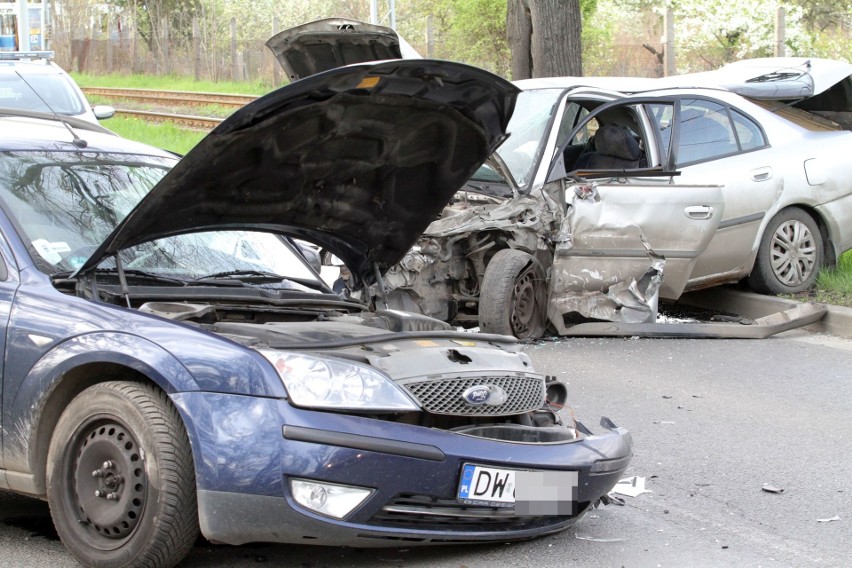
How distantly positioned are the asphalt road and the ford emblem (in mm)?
601

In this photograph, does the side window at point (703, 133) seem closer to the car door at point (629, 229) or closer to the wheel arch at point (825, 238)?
the car door at point (629, 229)

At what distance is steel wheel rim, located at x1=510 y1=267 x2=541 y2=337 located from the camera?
8469 mm

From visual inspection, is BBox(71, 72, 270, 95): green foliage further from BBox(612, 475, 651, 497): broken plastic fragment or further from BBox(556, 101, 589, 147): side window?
BBox(612, 475, 651, 497): broken plastic fragment

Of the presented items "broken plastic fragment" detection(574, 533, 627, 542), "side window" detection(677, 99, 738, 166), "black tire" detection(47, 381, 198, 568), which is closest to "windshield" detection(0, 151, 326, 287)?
"black tire" detection(47, 381, 198, 568)

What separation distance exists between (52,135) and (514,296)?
13.5 feet

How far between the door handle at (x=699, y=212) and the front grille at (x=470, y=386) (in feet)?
14.3

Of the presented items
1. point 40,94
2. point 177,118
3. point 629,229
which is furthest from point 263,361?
point 177,118

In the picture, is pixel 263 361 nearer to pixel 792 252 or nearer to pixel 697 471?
pixel 697 471

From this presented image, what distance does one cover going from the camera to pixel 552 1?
12.8 m

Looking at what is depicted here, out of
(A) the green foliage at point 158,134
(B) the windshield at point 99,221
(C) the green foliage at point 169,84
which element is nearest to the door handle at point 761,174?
(B) the windshield at point 99,221

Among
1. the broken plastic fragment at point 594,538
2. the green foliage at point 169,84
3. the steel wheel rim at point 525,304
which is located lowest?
the broken plastic fragment at point 594,538

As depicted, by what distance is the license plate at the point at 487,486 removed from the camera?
384cm

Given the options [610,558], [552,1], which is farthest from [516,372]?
[552,1]

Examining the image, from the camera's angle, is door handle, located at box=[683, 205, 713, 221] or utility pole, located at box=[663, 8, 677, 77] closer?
door handle, located at box=[683, 205, 713, 221]
